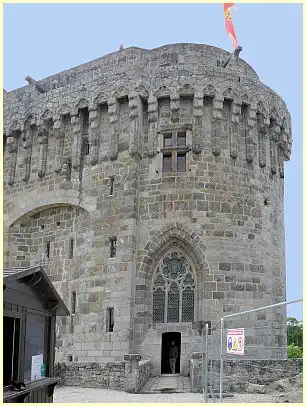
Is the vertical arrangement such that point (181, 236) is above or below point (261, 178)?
below

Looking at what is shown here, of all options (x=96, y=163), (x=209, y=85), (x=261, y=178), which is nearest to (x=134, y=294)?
(x=96, y=163)

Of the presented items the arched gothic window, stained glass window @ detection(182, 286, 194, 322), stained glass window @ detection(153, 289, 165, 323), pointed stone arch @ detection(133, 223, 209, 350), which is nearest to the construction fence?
stained glass window @ detection(182, 286, 194, 322)

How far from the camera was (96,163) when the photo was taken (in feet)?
67.8

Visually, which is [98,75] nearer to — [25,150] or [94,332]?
[25,150]

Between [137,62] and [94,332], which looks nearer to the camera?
[94,332]

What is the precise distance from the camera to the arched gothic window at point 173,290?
1875 cm

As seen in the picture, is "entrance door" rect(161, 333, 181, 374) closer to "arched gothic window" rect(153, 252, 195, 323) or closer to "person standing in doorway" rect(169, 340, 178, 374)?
"person standing in doorway" rect(169, 340, 178, 374)

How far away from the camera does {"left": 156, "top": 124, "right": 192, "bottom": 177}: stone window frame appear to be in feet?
64.4

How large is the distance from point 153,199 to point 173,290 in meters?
3.26

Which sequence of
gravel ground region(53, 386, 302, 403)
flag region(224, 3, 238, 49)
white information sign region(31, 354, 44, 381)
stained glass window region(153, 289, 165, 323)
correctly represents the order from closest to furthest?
white information sign region(31, 354, 44, 381) < gravel ground region(53, 386, 302, 403) < stained glass window region(153, 289, 165, 323) < flag region(224, 3, 238, 49)

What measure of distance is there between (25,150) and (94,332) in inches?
328

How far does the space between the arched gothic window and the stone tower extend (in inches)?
1.4

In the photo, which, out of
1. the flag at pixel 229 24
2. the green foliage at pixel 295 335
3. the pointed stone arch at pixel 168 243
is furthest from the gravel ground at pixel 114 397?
the flag at pixel 229 24

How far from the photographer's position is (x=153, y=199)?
19.5 m
